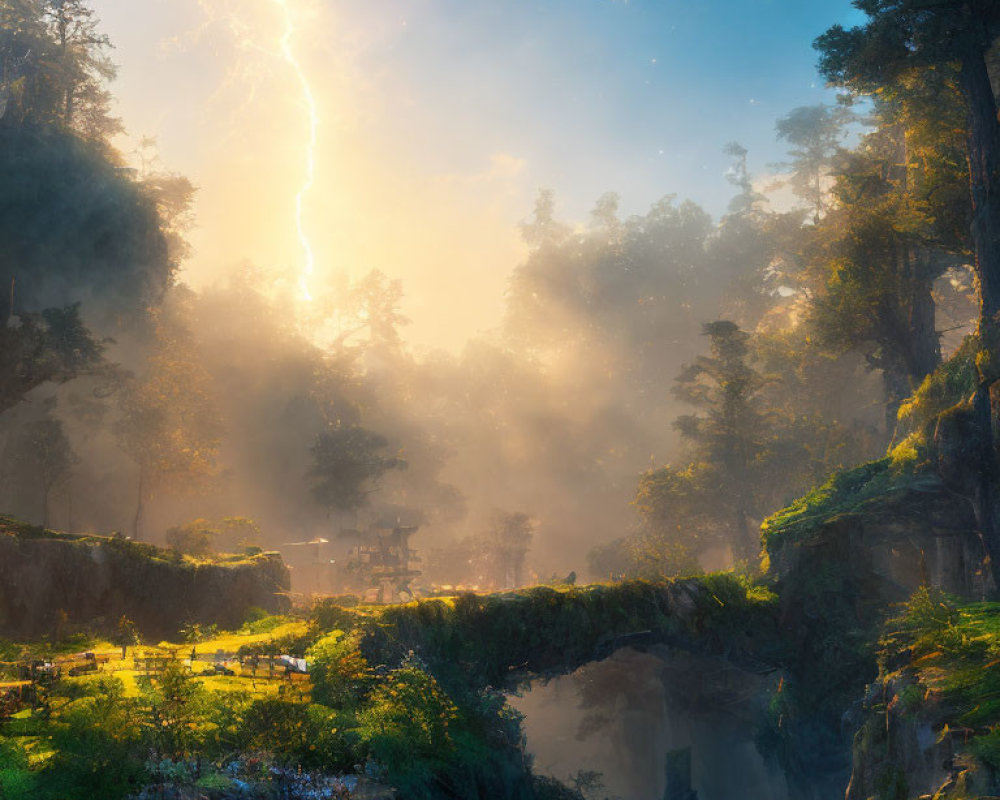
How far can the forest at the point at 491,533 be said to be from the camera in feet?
30.4

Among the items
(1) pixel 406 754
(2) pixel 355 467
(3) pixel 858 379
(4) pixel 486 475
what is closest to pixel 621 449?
(4) pixel 486 475

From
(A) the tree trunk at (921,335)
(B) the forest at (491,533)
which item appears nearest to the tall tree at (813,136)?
(B) the forest at (491,533)

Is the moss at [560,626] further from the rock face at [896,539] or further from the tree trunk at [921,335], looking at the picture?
the tree trunk at [921,335]

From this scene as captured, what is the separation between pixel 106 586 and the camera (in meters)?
17.4

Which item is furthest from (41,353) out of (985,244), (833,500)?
(985,244)

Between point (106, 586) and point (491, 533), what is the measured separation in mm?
40432

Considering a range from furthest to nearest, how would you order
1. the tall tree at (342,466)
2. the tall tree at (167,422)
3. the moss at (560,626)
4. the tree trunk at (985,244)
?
the tall tree at (342,466), the tall tree at (167,422), the tree trunk at (985,244), the moss at (560,626)

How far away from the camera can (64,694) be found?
794cm

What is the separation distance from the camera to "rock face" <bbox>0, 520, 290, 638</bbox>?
16.3 meters

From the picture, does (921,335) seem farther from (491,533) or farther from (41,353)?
(491,533)

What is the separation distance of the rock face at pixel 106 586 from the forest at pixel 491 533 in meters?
0.09

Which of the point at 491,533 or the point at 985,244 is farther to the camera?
the point at 491,533

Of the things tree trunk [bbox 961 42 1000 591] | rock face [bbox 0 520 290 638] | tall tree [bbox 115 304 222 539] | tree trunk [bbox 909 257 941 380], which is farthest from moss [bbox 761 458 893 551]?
tall tree [bbox 115 304 222 539]

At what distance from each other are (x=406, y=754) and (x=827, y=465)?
115 ft
